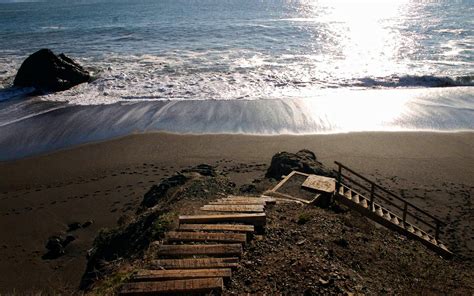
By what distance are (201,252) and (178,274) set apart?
752 mm

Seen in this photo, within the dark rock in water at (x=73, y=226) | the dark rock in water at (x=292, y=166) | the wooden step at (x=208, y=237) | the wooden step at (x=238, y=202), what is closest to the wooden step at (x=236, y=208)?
the wooden step at (x=238, y=202)

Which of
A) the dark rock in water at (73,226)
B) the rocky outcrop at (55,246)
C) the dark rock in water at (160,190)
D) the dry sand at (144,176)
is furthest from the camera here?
the dark rock in water at (160,190)

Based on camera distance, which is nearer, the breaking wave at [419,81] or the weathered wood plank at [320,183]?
the weathered wood plank at [320,183]

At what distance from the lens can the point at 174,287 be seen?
253 inches

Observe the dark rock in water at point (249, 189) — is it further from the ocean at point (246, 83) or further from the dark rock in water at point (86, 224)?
the ocean at point (246, 83)

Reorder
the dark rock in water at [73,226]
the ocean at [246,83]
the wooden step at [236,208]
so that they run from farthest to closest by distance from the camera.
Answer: the ocean at [246,83], the dark rock in water at [73,226], the wooden step at [236,208]

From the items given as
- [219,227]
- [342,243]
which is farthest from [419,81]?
[219,227]

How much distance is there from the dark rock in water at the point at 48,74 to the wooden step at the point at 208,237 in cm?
2124

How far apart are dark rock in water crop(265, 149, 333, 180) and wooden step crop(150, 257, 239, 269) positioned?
5.92 meters

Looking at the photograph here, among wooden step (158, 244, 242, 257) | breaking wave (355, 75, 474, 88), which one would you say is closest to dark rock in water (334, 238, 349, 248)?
wooden step (158, 244, 242, 257)

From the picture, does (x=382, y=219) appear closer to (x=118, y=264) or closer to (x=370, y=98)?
(x=118, y=264)

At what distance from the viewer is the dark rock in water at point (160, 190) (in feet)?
38.1

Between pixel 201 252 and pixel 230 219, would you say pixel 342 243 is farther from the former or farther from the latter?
pixel 201 252

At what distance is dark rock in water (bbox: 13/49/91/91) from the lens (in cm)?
2603
